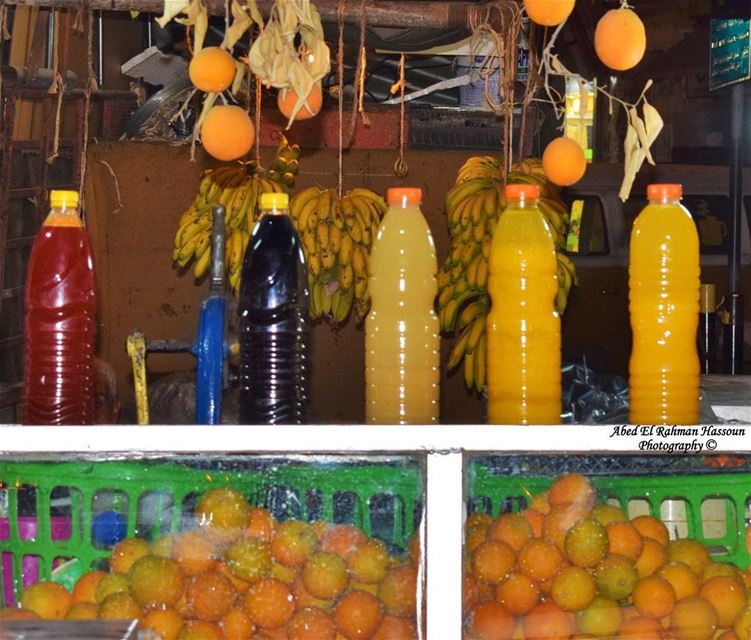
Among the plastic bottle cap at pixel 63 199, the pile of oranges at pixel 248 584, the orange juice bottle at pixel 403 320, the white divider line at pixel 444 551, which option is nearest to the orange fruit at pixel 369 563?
the pile of oranges at pixel 248 584

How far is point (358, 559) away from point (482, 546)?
0.74 ft

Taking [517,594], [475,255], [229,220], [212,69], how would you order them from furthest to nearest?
[229,220], [475,255], [212,69], [517,594]

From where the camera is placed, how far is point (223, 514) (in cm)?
197

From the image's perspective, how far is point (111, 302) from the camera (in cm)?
602

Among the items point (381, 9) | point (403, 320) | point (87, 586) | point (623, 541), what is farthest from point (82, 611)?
point (381, 9)

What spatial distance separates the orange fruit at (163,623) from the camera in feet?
6.34

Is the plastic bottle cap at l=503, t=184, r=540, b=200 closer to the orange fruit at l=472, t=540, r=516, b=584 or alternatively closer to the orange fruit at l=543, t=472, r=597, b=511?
the orange fruit at l=543, t=472, r=597, b=511

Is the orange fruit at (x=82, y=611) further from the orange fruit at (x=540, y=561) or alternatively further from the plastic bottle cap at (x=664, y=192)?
the plastic bottle cap at (x=664, y=192)

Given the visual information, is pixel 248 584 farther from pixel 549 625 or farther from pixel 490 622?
pixel 549 625

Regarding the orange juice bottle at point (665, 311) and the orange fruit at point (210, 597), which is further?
the orange juice bottle at point (665, 311)

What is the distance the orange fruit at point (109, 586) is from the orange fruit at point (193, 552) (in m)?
0.10

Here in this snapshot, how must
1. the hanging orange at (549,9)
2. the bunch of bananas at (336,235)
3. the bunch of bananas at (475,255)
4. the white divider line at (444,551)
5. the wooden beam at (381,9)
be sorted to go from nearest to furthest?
1. the white divider line at (444,551)
2. the hanging orange at (549,9)
3. the wooden beam at (381,9)
4. the bunch of bananas at (475,255)
5. the bunch of bananas at (336,235)

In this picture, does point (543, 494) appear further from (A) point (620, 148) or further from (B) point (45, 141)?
(A) point (620, 148)

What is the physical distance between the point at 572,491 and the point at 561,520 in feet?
0.19
